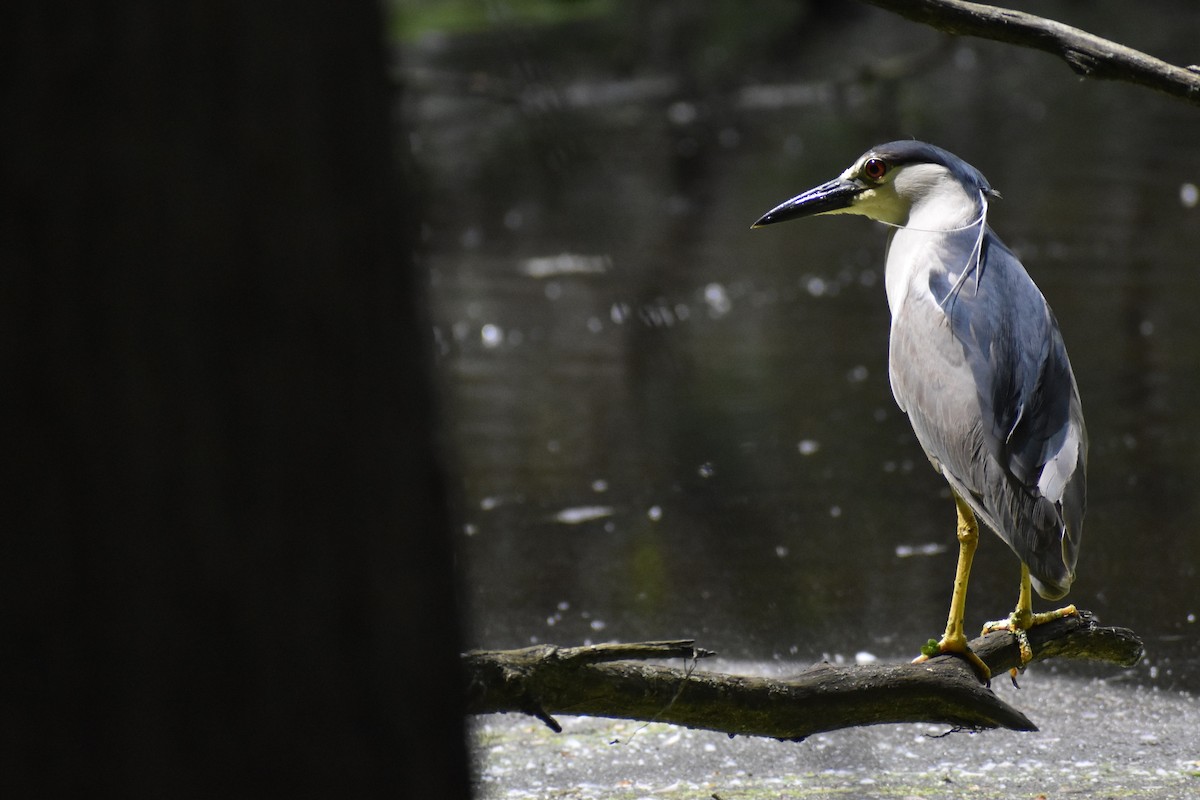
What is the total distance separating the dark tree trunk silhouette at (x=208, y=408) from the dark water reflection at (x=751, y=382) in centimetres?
15

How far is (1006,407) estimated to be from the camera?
8.82 ft

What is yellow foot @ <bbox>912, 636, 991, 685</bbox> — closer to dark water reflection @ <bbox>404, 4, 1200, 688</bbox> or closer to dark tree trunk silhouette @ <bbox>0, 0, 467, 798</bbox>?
dark water reflection @ <bbox>404, 4, 1200, 688</bbox>

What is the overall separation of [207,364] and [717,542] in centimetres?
378

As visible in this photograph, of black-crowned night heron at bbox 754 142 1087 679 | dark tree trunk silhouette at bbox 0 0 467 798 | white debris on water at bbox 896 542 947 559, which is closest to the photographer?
dark tree trunk silhouette at bbox 0 0 467 798

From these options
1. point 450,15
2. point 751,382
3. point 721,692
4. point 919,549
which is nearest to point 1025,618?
point 721,692

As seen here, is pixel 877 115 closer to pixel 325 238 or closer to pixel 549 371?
pixel 549 371

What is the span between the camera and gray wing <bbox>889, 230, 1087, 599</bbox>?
8.53ft

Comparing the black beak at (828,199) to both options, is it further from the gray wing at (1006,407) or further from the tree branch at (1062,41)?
the tree branch at (1062,41)

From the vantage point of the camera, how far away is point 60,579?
3.49 ft

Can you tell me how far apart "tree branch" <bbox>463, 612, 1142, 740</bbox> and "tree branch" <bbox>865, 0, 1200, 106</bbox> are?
118 cm

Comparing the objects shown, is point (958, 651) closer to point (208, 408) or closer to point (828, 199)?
point (828, 199)

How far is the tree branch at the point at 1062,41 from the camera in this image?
8.26 ft

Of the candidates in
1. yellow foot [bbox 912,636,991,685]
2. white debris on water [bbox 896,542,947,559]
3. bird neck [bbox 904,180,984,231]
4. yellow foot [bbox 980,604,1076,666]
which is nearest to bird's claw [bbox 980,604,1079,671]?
yellow foot [bbox 980,604,1076,666]

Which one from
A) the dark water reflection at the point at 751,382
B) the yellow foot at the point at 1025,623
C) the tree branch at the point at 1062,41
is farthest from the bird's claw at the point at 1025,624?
the tree branch at the point at 1062,41
